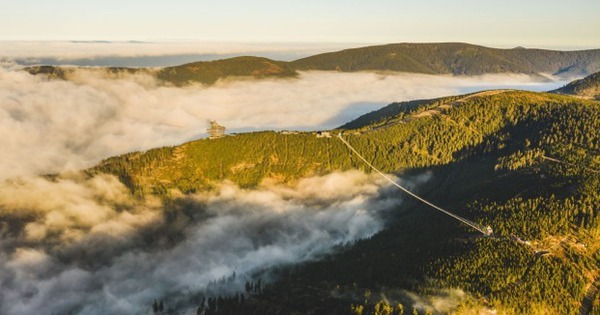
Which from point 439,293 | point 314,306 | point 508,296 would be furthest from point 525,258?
point 314,306

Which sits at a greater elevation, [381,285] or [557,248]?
[557,248]

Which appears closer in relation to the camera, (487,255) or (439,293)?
(439,293)

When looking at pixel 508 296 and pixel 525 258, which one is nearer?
pixel 508 296

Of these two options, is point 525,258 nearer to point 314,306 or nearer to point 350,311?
point 350,311

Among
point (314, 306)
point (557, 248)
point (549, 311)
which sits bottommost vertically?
point (314, 306)

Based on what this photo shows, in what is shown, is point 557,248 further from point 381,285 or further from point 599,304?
point 381,285

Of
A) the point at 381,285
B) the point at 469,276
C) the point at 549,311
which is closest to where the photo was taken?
the point at 549,311

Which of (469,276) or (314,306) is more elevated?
(469,276)

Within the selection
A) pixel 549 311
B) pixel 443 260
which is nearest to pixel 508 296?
pixel 549 311

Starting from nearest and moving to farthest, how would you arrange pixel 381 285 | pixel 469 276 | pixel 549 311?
pixel 549 311 < pixel 469 276 < pixel 381 285
